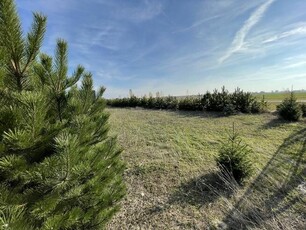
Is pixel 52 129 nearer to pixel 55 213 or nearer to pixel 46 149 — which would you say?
pixel 46 149

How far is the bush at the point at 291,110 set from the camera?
8.88 metres

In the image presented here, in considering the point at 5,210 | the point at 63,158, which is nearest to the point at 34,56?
the point at 63,158

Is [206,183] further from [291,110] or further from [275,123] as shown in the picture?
[291,110]

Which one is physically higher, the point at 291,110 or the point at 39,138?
the point at 39,138

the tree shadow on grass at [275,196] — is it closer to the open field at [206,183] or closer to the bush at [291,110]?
the open field at [206,183]

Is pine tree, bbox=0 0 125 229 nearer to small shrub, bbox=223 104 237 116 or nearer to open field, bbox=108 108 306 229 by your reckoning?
open field, bbox=108 108 306 229

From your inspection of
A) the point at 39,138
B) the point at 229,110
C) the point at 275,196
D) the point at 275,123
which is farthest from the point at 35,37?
the point at 229,110

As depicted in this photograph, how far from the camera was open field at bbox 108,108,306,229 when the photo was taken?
3275 mm

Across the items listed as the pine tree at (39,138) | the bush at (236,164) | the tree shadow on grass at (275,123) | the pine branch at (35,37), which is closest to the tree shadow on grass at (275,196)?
the bush at (236,164)

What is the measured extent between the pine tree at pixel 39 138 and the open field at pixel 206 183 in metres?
1.76

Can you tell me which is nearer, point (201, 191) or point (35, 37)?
point (35, 37)

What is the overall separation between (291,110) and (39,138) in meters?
9.87

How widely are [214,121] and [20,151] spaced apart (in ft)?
28.8

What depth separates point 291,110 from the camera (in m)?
8.91
